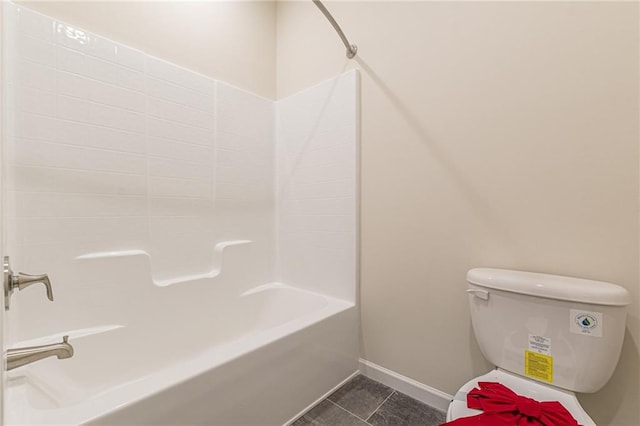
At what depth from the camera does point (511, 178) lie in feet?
3.87

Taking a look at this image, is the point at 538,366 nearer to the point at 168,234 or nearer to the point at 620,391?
the point at 620,391

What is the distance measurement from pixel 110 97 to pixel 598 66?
6.82ft

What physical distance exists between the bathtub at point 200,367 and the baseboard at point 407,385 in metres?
0.09

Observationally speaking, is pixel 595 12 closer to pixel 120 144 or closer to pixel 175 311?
pixel 120 144

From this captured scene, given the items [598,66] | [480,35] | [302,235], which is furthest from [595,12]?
[302,235]

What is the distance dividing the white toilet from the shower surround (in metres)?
0.73

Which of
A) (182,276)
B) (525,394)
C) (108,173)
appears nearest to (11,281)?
(108,173)

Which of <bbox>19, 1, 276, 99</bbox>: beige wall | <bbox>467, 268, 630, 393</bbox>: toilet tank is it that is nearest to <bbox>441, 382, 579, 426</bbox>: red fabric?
<bbox>467, 268, 630, 393</bbox>: toilet tank

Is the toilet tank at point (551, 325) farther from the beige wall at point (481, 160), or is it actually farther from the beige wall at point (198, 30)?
the beige wall at point (198, 30)

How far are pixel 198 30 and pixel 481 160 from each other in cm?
182

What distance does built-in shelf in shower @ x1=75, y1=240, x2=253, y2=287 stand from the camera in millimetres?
1354

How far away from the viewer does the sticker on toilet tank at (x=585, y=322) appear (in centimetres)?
88

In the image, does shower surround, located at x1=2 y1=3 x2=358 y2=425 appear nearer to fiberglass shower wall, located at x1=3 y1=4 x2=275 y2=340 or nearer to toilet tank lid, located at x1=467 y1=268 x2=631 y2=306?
fiberglass shower wall, located at x1=3 y1=4 x2=275 y2=340

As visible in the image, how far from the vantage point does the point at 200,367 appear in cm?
99
